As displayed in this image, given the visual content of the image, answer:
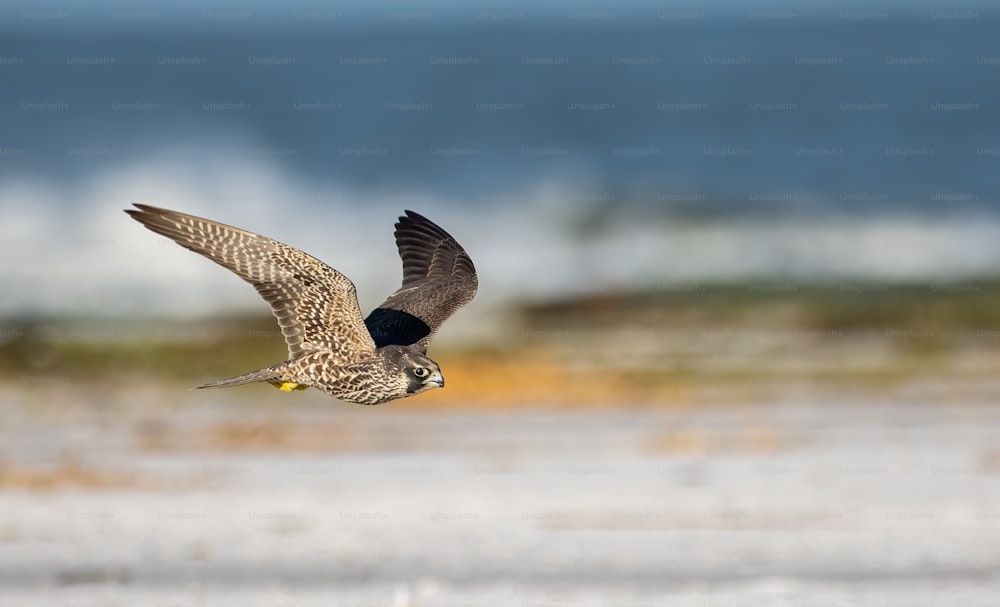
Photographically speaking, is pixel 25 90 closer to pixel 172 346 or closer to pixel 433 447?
pixel 172 346

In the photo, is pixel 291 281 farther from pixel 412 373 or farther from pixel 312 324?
pixel 412 373

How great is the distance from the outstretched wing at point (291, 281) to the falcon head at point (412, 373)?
0.72 ft

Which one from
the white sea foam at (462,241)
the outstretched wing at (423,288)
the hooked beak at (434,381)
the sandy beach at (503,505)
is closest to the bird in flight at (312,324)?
the hooked beak at (434,381)

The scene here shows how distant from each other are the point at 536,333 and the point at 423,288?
11.5m

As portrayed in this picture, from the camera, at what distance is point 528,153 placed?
39.0 meters

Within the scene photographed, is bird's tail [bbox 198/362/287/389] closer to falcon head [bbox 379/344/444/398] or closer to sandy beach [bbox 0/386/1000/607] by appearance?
falcon head [bbox 379/344/444/398]

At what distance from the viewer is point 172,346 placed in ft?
68.5

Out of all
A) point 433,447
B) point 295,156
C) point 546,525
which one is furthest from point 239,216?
point 546,525

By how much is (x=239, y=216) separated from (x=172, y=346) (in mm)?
11164

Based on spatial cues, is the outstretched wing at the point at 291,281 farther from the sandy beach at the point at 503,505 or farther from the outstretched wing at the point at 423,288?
the sandy beach at the point at 503,505

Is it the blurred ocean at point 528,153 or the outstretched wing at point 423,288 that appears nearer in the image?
the outstretched wing at point 423,288

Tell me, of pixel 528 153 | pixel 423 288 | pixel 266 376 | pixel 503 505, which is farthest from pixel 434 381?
pixel 528 153

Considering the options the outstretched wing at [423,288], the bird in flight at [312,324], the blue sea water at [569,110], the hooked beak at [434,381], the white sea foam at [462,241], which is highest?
the blue sea water at [569,110]

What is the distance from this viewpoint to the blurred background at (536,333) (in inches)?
410
